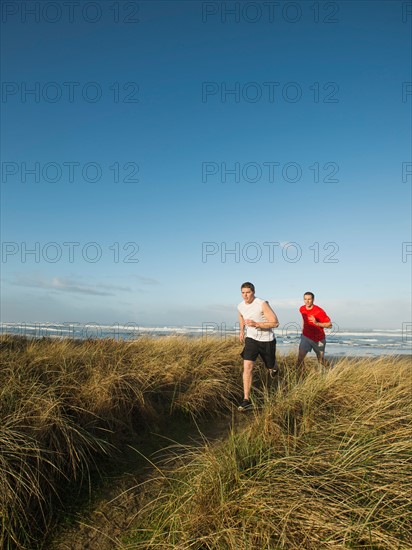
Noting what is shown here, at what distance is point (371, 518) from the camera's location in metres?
2.52

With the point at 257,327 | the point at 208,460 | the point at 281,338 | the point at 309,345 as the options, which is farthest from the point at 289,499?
the point at 281,338

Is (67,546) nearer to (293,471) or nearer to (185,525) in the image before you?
(185,525)

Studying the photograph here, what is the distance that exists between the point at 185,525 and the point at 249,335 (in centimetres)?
402

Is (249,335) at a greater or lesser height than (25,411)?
greater

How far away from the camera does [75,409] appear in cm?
443

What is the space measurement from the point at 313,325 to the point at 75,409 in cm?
583

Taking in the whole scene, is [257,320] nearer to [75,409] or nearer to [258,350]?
[258,350]

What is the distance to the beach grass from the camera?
2486mm

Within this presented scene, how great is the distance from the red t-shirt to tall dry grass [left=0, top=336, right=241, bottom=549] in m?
1.98

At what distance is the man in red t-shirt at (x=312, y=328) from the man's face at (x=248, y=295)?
2.59m

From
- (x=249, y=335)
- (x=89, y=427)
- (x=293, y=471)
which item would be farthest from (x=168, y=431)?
(x=293, y=471)

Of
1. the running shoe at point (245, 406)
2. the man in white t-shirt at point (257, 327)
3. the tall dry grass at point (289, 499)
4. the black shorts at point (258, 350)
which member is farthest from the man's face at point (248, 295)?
the tall dry grass at point (289, 499)

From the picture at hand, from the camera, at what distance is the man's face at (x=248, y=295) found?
6609mm

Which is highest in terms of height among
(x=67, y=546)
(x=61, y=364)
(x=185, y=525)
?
(x=61, y=364)
